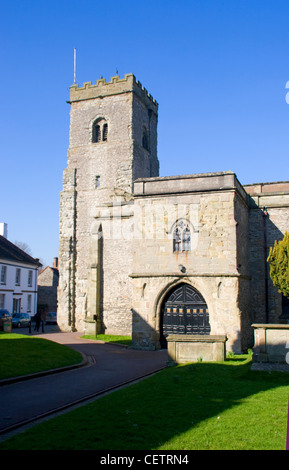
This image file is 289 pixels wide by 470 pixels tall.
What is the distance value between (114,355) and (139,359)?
144 centimetres

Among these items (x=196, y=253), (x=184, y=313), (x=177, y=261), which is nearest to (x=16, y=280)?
(x=177, y=261)

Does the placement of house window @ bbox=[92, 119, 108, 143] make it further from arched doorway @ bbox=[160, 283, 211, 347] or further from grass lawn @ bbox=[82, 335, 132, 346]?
arched doorway @ bbox=[160, 283, 211, 347]

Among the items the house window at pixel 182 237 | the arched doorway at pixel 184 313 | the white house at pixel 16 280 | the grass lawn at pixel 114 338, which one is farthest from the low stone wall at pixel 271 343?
the white house at pixel 16 280

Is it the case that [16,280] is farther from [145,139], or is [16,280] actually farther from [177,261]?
[177,261]

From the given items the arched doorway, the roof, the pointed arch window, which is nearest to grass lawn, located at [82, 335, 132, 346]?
the arched doorway

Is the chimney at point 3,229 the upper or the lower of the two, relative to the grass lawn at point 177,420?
upper

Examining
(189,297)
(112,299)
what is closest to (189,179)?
(189,297)

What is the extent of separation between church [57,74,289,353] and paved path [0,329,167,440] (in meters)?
2.79

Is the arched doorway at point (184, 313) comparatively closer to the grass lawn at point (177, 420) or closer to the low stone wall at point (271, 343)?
the low stone wall at point (271, 343)

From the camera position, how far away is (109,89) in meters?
35.1

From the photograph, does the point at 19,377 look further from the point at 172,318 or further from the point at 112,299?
the point at 112,299

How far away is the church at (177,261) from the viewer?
19.8m

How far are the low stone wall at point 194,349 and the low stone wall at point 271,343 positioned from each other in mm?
1674

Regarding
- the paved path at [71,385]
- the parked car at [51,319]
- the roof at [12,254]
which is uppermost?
the roof at [12,254]
